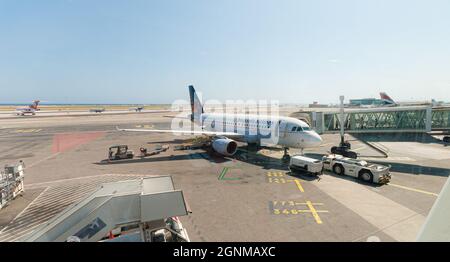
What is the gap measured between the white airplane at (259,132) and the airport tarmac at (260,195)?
2.03 m

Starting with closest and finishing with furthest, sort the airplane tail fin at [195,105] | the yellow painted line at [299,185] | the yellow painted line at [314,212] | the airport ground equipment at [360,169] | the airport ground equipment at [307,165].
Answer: the yellow painted line at [314,212]
the yellow painted line at [299,185]
the airport ground equipment at [360,169]
the airport ground equipment at [307,165]
the airplane tail fin at [195,105]

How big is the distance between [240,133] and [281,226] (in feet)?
69.1

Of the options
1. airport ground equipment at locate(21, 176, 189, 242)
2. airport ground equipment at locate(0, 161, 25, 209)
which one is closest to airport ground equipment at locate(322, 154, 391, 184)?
airport ground equipment at locate(21, 176, 189, 242)

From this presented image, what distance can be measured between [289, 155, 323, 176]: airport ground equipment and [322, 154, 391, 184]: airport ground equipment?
1.90 metres

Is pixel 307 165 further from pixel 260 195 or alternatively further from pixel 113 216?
pixel 113 216

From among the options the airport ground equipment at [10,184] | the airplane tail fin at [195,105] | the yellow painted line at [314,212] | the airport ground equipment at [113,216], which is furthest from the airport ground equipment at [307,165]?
the airplane tail fin at [195,105]

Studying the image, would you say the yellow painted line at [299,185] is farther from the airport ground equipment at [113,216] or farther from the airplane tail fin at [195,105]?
the airplane tail fin at [195,105]

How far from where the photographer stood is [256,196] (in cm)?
1750

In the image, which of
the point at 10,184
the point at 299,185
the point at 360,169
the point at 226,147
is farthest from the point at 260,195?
the point at 10,184

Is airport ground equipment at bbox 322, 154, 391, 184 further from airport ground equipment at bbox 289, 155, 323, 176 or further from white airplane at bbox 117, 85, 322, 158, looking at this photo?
white airplane at bbox 117, 85, 322, 158

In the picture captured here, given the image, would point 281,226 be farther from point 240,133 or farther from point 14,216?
point 240,133

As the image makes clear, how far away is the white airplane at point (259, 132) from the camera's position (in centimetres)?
2694

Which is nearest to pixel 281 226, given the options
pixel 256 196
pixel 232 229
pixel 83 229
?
pixel 232 229

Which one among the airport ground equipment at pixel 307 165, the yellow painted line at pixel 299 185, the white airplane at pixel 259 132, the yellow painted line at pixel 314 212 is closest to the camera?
the yellow painted line at pixel 314 212
